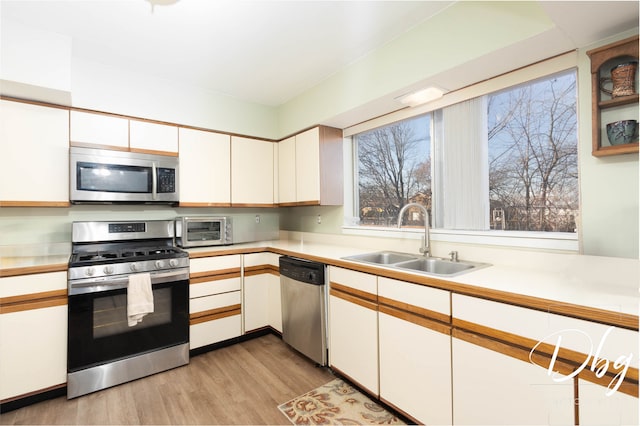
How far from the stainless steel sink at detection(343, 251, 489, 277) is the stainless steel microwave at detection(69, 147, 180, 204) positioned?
183 centimetres

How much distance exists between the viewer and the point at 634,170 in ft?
4.48

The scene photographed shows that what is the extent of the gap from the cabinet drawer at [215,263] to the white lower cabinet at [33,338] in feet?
2.82

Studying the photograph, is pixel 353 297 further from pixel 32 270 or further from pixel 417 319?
pixel 32 270

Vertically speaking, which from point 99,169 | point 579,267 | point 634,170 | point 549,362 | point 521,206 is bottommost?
point 549,362

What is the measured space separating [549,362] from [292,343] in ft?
6.27

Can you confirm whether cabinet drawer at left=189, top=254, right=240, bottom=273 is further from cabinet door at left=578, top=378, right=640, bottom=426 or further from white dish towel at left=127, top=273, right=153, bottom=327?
cabinet door at left=578, top=378, right=640, bottom=426

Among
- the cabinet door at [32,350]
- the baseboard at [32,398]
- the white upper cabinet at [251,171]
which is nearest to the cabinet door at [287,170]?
the white upper cabinet at [251,171]

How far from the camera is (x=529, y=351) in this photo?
1.22m

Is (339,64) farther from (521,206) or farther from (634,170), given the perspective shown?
(634,170)

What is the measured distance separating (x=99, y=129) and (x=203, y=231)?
1.23m

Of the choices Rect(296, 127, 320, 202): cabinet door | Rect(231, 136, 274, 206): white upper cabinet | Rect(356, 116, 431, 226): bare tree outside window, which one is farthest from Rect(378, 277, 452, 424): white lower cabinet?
Rect(231, 136, 274, 206): white upper cabinet

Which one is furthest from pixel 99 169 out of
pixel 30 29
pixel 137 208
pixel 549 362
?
pixel 549 362

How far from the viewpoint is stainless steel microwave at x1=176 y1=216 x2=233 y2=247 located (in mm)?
2879

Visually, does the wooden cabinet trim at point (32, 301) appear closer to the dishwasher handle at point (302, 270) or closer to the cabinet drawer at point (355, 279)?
the dishwasher handle at point (302, 270)
